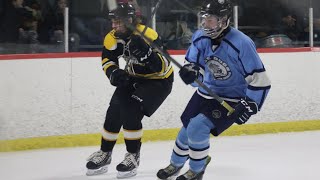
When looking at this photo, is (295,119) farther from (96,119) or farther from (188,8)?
(96,119)

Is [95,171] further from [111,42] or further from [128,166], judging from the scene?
[111,42]

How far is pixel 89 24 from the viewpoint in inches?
164

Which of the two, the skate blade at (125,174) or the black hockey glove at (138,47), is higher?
the black hockey glove at (138,47)

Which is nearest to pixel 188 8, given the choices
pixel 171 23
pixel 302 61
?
pixel 171 23

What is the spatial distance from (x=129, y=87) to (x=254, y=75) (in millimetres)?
768

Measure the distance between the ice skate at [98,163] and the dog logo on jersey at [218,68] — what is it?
79 centimetres

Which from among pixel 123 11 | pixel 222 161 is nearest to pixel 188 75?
pixel 123 11

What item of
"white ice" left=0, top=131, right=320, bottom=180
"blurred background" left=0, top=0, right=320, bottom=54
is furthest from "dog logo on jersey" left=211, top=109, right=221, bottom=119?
"blurred background" left=0, top=0, right=320, bottom=54

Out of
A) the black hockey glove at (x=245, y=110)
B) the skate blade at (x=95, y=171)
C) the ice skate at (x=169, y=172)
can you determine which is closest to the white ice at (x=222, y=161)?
the skate blade at (x=95, y=171)

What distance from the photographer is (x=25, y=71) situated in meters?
3.83

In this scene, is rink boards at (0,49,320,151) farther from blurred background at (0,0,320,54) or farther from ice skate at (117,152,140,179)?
ice skate at (117,152,140,179)

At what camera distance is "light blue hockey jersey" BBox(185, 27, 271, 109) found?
2.45 metres

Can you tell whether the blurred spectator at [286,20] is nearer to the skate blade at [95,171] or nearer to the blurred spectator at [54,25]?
the blurred spectator at [54,25]

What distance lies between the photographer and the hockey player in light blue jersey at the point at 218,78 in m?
2.45
